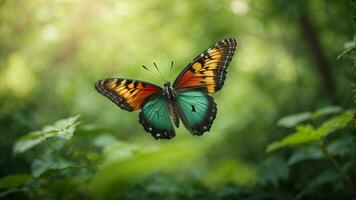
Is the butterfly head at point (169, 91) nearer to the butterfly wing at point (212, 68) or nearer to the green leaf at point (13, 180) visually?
the butterfly wing at point (212, 68)

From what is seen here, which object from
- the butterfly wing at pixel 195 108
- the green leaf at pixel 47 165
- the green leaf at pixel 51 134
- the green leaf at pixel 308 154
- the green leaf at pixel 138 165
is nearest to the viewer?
the green leaf at pixel 138 165

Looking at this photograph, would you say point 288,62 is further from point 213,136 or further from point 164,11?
point 164,11

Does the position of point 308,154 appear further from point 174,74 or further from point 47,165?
point 174,74

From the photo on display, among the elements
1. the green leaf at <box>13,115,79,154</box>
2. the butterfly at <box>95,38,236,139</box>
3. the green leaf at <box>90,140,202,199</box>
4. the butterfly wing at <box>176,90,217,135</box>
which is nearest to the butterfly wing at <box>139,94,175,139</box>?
the butterfly at <box>95,38,236,139</box>

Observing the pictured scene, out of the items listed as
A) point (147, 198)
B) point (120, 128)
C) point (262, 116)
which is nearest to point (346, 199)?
point (262, 116)

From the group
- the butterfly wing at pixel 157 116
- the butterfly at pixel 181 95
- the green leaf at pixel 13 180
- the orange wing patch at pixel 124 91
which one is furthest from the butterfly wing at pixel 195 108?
the green leaf at pixel 13 180

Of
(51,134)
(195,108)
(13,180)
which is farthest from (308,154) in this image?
(13,180)

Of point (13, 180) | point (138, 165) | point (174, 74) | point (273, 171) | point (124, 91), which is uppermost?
point (174, 74)

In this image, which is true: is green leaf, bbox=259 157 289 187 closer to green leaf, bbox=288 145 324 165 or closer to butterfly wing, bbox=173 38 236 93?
green leaf, bbox=288 145 324 165

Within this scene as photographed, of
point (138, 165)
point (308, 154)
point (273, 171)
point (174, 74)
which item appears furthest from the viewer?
point (174, 74)
